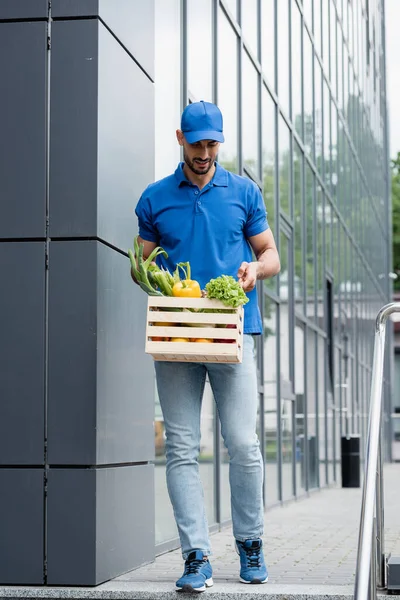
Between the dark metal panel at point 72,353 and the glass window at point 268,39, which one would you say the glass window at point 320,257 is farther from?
the dark metal panel at point 72,353

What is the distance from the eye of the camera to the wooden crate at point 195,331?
15.4 ft

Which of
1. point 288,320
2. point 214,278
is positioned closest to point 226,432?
point 214,278

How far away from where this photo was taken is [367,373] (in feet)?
81.2

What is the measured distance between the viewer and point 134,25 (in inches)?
Result: 244

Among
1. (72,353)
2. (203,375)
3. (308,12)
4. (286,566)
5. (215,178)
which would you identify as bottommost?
(286,566)

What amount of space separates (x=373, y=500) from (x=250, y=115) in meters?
7.21

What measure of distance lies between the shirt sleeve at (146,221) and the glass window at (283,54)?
785 centimetres

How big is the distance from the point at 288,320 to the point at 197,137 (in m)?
8.49

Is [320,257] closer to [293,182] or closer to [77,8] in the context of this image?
[293,182]

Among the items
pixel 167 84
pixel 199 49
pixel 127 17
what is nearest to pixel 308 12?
pixel 199 49

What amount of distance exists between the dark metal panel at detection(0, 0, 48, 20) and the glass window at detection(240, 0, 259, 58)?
5090mm

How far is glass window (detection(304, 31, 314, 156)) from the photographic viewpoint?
49.4 ft

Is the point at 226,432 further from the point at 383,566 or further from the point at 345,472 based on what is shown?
the point at 345,472

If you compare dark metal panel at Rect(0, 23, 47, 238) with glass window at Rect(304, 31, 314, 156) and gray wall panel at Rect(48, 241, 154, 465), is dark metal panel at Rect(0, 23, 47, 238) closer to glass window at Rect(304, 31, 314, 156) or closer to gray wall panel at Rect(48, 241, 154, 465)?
gray wall panel at Rect(48, 241, 154, 465)
